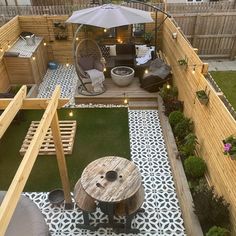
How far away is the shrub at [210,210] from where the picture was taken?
15.2 ft

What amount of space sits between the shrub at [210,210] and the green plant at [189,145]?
1585 millimetres

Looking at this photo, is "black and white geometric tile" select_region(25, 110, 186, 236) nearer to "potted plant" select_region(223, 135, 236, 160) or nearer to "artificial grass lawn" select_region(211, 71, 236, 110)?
"potted plant" select_region(223, 135, 236, 160)

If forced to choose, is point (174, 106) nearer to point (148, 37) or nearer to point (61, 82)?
point (148, 37)

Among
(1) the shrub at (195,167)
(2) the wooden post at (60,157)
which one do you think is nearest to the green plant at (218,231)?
(1) the shrub at (195,167)

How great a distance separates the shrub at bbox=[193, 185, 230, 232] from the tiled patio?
0.81 m

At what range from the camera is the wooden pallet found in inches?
289

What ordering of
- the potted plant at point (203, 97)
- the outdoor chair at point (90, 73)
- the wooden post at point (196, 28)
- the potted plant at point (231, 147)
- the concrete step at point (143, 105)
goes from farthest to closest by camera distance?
the wooden post at point (196, 28) < the outdoor chair at point (90, 73) < the concrete step at point (143, 105) < the potted plant at point (203, 97) < the potted plant at point (231, 147)

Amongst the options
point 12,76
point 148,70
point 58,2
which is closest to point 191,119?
point 148,70

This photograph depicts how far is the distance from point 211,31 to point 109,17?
5878mm

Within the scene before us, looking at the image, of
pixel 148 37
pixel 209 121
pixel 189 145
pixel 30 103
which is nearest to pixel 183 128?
pixel 189 145

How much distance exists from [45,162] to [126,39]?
23.0 ft

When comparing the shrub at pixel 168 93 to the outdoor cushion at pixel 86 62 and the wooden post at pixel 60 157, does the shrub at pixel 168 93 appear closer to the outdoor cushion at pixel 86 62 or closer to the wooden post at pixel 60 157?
the outdoor cushion at pixel 86 62

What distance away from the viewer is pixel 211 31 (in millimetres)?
12086

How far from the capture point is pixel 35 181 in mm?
6605
